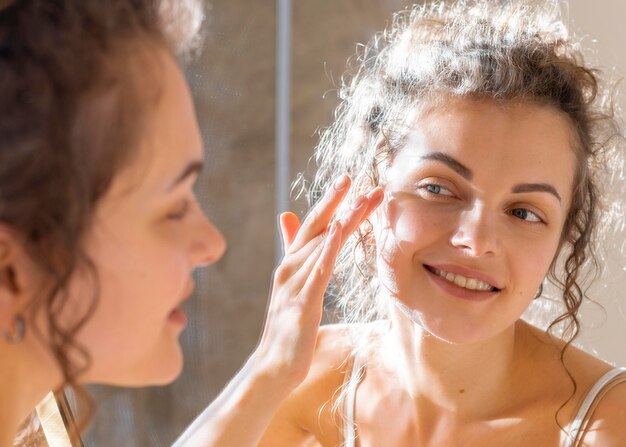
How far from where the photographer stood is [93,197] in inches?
27.3

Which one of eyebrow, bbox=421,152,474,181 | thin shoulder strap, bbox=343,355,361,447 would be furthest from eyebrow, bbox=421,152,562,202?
thin shoulder strap, bbox=343,355,361,447

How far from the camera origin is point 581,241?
1.21 metres

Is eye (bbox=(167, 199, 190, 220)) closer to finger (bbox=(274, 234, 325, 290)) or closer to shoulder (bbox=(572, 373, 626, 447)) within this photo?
finger (bbox=(274, 234, 325, 290))

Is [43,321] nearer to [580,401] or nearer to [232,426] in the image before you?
[232,426]

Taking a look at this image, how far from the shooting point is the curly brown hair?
3.72 feet

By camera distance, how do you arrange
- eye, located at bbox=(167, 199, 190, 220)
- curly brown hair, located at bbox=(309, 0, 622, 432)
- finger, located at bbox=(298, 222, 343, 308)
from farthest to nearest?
curly brown hair, located at bbox=(309, 0, 622, 432)
finger, located at bbox=(298, 222, 343, 308)
eye, located at bbox=(167, 199, 190, 220)

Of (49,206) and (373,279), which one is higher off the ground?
(49,206)

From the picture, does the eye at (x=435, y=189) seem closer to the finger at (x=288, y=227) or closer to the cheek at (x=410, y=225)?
the cheek at (x=410, y=225)

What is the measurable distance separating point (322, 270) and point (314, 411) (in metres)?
0.32

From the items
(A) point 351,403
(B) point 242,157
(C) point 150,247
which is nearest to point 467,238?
(A) point 351,403

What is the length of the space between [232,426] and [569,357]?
0.42 meters

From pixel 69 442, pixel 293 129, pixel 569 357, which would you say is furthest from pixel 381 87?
pixel 293 129

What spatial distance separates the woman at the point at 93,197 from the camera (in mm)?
663

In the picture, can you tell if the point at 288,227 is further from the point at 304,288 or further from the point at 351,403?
the point at 351,403
